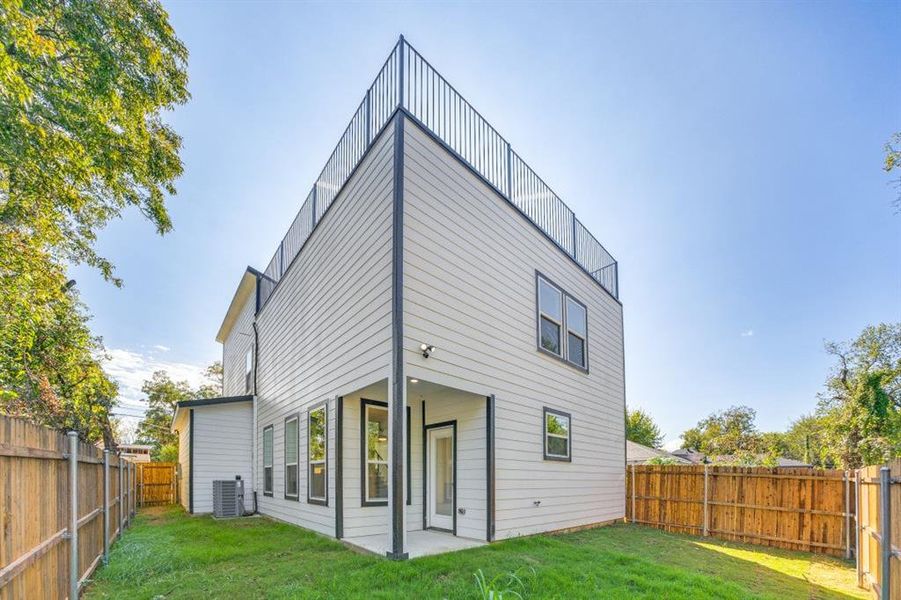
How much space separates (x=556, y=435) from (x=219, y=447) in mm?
8591

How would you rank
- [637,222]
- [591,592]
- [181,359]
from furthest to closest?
[181,359] → [637,222] → [591,592]

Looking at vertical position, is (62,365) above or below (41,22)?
below

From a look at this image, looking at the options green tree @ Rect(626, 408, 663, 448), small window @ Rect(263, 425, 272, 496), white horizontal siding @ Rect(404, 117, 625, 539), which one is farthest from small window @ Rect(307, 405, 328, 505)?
green tree @ Rect(626, 408, 663, 448)

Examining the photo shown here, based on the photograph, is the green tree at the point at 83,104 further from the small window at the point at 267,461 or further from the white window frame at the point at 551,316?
the white window frame at the point at 551,316

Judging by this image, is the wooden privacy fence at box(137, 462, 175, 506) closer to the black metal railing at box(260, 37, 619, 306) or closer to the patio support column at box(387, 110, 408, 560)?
the black metal railing at box(260, 37, 619, 306)

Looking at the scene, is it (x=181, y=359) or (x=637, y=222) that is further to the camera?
(x=181, y=359)

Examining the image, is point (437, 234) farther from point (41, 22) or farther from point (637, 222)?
point (637, 222)

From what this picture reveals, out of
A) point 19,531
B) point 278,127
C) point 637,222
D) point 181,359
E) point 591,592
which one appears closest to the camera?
A: point 19,531

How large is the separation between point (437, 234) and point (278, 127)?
5.74 metres

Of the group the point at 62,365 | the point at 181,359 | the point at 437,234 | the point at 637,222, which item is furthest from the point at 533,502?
the point at 181,359

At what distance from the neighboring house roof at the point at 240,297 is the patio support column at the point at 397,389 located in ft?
29.6

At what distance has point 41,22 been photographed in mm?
4590

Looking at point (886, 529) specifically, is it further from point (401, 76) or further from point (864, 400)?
point (864, 400)

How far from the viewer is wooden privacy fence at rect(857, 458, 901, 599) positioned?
343 centimetres
